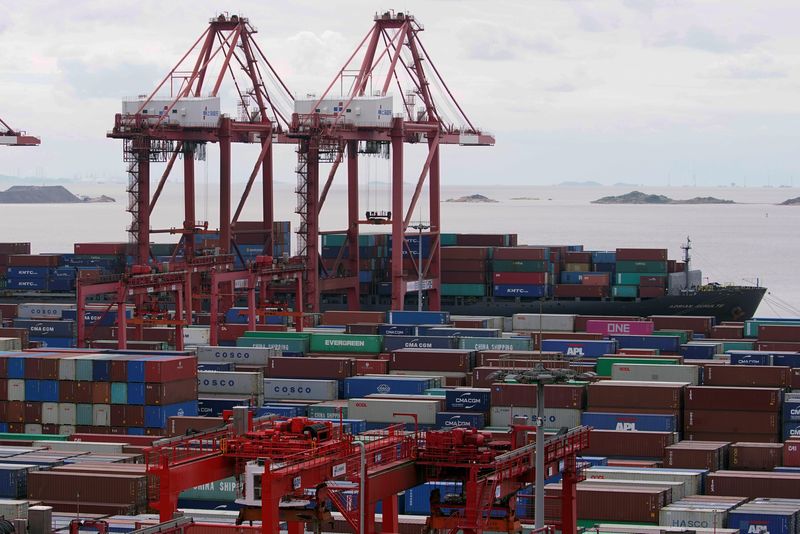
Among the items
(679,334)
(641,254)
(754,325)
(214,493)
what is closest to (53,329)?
(679,334)

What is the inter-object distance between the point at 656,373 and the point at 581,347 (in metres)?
7.54

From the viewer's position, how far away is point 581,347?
50656mm

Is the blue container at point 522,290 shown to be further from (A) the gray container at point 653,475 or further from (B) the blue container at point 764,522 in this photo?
(B) the blue container at point 764,522

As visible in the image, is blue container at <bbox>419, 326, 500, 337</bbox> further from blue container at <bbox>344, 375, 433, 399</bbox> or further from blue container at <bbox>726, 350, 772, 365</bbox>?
blue container at <bbox>344, 375, 433, 399</bbox>

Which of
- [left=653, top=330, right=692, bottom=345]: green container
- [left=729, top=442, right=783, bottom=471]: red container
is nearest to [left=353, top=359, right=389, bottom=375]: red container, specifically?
[left=653, top=330, right=692, bottom=345]: green container

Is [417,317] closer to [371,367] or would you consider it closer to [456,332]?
[456,332]

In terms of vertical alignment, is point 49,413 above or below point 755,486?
above

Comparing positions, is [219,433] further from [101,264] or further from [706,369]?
[101,264]

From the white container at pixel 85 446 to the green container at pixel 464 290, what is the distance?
45.8 meters

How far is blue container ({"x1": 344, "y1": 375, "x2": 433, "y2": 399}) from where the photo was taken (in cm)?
4266

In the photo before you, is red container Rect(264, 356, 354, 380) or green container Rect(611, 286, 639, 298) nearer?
red container Rect(264, 356, 354, 380)

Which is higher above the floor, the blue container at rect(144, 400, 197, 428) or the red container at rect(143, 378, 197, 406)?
the red container at rect(143, 378, 197, 406)

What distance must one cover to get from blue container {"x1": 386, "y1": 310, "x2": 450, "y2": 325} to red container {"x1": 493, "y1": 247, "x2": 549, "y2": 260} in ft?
61.2

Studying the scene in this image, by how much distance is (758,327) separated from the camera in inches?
2306
